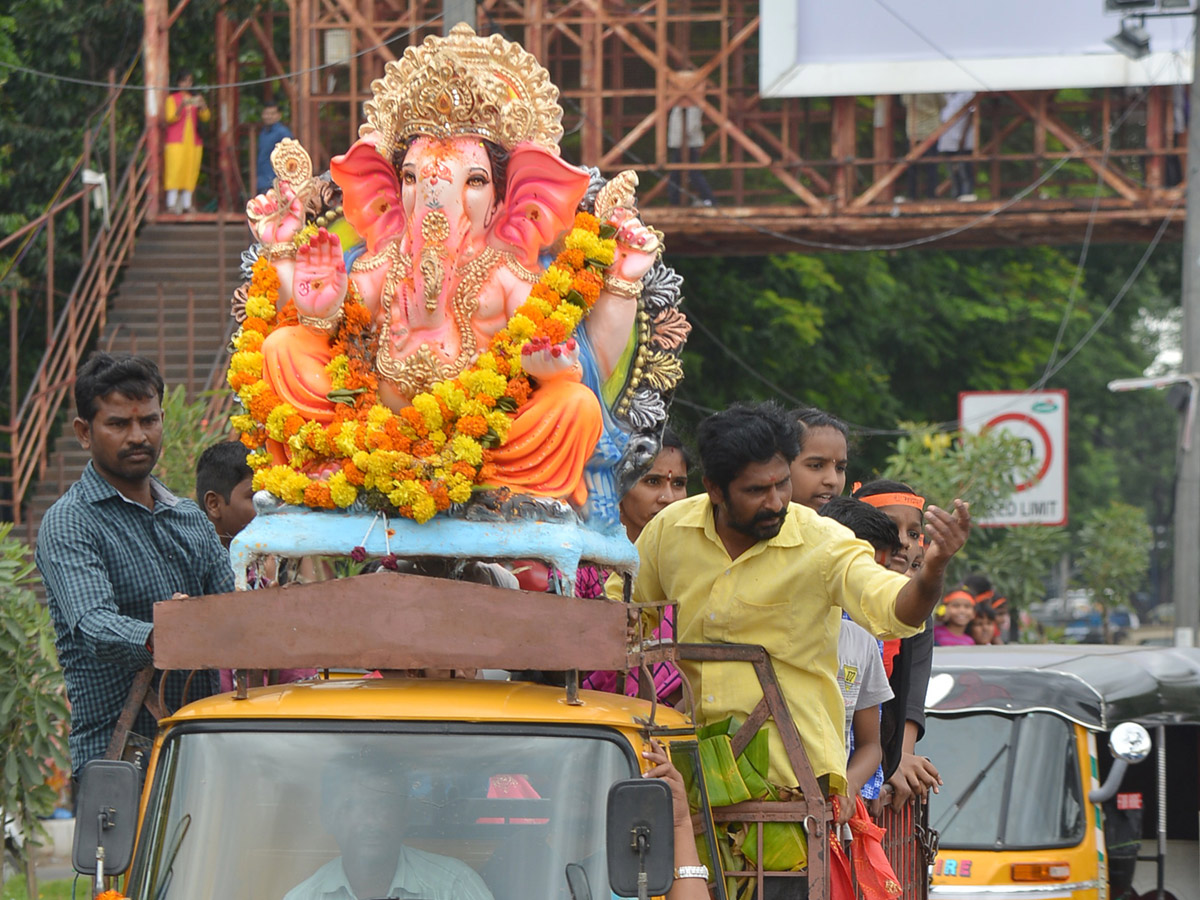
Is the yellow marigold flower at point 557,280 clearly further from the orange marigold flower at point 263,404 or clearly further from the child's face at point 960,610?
the child's face at point 960,610

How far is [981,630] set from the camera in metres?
13.5

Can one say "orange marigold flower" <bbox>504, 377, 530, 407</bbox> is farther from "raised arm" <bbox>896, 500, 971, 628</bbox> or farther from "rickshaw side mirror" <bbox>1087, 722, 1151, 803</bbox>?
"rickshaw side mirror" <bbox>1087, 722, 1151, 803</bbox>

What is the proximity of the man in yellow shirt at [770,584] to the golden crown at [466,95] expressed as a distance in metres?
1.19

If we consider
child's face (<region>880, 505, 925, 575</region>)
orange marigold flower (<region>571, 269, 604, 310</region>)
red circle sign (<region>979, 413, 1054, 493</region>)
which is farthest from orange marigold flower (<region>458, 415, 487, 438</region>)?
red circle sign (<region>979, 413, 1054, 493</region>)

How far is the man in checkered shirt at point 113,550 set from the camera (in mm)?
5395

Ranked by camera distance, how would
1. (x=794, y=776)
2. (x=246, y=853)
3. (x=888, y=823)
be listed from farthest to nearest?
(x=888, y=823), (x=794, y=776), (x=246, y=853)

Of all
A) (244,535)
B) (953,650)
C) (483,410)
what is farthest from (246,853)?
(953,650)

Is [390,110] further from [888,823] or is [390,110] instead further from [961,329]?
[961,329]

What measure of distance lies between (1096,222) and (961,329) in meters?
5.00

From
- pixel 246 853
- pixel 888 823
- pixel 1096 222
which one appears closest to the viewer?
pixel 246 853

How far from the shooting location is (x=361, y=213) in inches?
226

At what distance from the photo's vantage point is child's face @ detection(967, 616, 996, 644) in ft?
44.0

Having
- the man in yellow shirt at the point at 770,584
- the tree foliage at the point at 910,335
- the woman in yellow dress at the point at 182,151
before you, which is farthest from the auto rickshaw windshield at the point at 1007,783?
the woman in yellow dress at the point at 182,151

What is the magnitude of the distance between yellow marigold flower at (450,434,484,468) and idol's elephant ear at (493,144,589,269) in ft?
2.26
